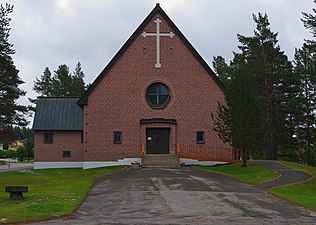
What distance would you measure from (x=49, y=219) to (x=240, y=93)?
1870 centimetres

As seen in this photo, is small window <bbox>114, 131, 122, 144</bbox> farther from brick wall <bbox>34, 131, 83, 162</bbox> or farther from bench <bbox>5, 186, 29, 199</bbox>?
bench <bbox>5, 186, 29, 199</bbox>

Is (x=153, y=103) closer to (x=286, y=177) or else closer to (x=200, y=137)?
(x=200, y=137)

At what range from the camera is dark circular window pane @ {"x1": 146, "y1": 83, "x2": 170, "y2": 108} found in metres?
38.4

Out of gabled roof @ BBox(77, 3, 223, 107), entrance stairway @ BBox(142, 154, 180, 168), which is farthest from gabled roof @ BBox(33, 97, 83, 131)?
entrance stairway @ BBox(142, 154, 180, 168)

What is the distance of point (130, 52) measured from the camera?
38.1 m

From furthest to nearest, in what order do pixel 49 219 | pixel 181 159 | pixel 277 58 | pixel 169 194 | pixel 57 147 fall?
pixel 277 58 → pixel 57 147 → pixel 181 159 → pixel 169 194 → pixel 49 219

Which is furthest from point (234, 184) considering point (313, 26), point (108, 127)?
point (108, 127)

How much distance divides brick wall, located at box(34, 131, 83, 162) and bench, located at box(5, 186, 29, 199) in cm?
2512

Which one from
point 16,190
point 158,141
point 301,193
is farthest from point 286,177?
point 158,141

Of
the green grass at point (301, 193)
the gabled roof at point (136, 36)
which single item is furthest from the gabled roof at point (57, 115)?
the green grass at point (301, 193)

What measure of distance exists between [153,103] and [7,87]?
459 inches

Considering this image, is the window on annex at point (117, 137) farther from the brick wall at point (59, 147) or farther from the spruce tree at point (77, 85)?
the spruce tree at point (77, 85)

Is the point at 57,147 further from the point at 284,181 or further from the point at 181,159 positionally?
the point at 284,181

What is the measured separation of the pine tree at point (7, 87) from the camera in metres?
29.1
